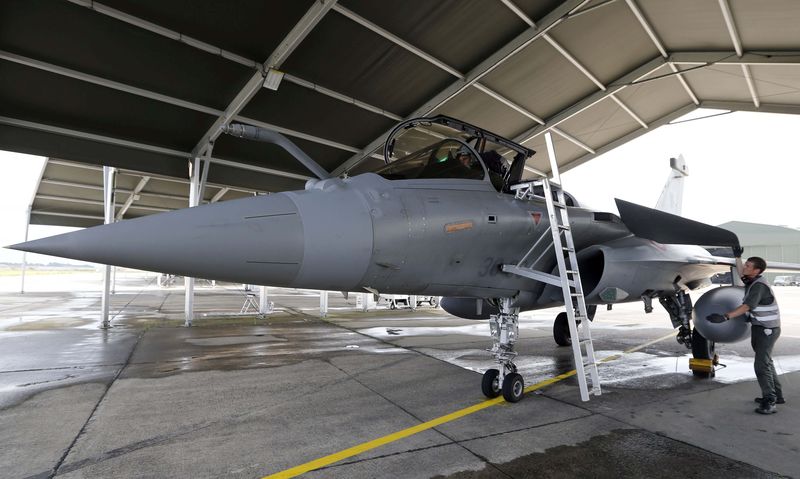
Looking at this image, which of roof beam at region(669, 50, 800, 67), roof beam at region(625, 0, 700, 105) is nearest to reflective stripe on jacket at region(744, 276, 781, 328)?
roof beam at region(625, 0, 700, 105)

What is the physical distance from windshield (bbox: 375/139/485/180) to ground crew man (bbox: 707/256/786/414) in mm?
3185

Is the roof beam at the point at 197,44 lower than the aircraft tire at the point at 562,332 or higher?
higher

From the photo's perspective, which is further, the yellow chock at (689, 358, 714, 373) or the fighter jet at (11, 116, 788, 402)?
the yellow chock at (689, 358, 714, 373)

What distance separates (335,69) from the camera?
356 inches

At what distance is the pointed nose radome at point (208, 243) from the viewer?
238 cm

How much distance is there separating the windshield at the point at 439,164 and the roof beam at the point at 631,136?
1339 centimetres

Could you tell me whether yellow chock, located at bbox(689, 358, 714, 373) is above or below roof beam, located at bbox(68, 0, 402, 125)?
below

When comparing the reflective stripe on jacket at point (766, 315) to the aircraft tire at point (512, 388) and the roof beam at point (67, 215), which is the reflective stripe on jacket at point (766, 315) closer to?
the aircraft tire at point (512, 388)

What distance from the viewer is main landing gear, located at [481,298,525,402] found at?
15.2ft

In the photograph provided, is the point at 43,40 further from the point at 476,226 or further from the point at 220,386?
the point at 476,226

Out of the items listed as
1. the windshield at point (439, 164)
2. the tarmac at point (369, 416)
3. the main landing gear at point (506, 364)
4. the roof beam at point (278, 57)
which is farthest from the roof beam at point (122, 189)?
the main landing gear at point (506, 364)

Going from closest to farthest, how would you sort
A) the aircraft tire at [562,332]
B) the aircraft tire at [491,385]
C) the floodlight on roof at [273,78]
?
1. the aircraft tire at [491,385]
2. the floodlight on roof at [273,78]
3. the aircraft tire at [562,332]

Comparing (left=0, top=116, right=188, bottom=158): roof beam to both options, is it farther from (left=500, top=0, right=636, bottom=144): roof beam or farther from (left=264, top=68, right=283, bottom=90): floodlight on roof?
(left=500, top=0, right=636, bottom=144): roof beam

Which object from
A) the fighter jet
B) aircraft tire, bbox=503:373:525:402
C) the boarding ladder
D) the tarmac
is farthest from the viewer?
aircraft tire, bbox=503:373:525:402
